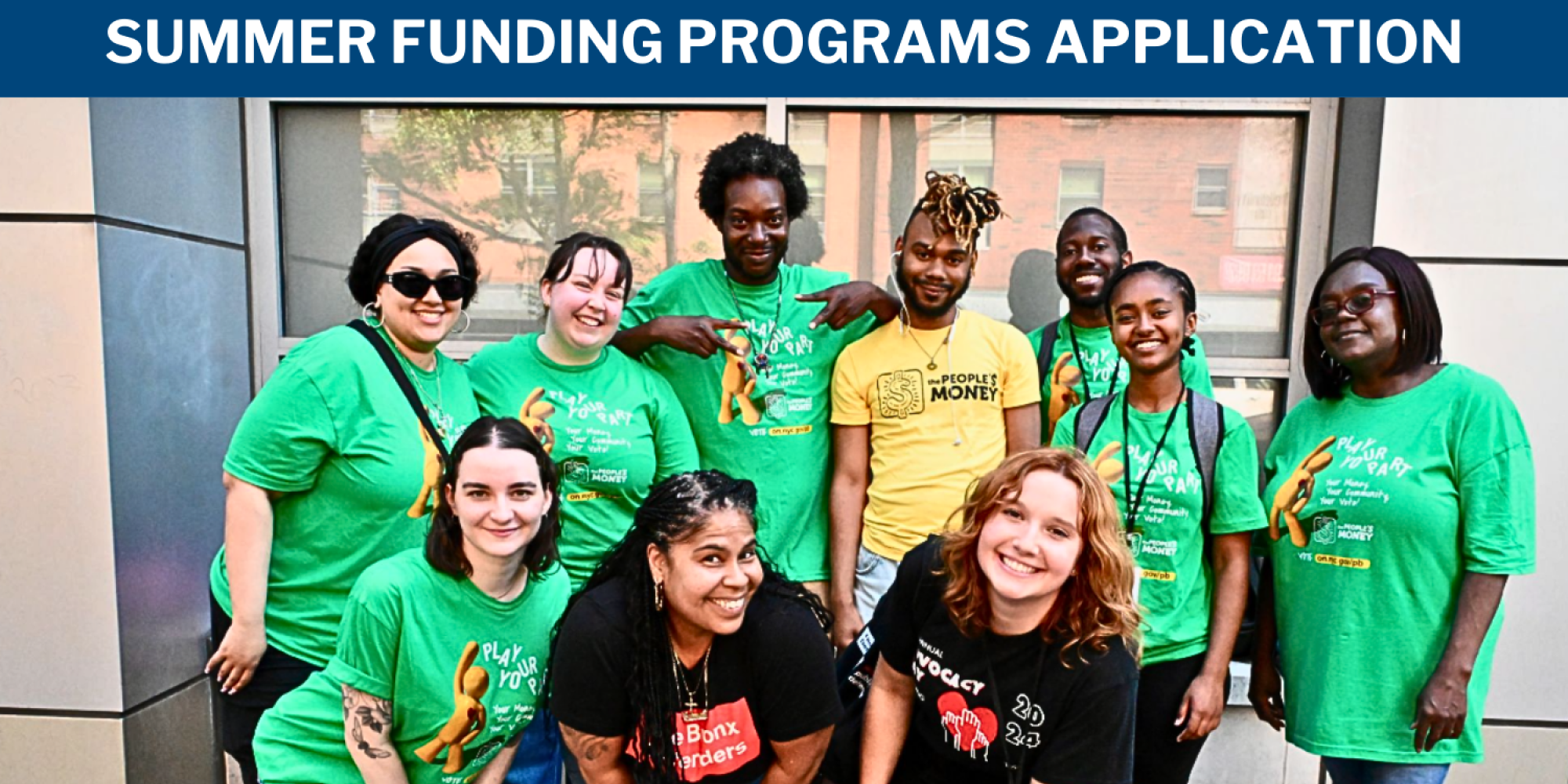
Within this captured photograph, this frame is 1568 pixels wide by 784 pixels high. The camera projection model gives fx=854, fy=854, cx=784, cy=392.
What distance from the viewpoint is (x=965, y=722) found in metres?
2.26

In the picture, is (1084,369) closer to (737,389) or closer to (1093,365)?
(1093,365)

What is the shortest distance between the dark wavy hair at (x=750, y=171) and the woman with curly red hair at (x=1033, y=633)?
1.49 metres

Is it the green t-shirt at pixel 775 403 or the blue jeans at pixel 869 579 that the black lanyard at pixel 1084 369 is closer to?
the green t-shirt at pixel 775 403

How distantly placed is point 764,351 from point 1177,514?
149cm

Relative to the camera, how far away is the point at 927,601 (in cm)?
235

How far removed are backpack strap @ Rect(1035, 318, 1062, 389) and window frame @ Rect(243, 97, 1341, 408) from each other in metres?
1.46

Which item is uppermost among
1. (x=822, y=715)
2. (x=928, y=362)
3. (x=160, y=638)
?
(x=928, y=362)

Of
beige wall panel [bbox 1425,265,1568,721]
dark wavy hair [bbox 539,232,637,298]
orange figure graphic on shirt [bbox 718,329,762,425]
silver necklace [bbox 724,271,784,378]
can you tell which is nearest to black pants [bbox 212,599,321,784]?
dark wavy hair [bbox 539,232,637,298]

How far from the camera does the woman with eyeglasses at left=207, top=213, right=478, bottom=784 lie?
246 centimetres

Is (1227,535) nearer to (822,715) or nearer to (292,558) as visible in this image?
(822,715)

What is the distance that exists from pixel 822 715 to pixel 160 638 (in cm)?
309

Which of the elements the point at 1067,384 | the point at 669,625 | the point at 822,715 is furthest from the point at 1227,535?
the point at 669,625

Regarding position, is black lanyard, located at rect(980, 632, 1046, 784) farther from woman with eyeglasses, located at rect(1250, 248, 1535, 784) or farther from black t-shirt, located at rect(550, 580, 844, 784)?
woman with eyeglasses, located at rect(1250, 248, 1535, 784)

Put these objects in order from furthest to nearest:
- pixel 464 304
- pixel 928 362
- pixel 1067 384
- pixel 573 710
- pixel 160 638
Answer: pixel 160 638
pixel 1067 384
pixel 928 362
pixel 464 304
pixel 573 710
